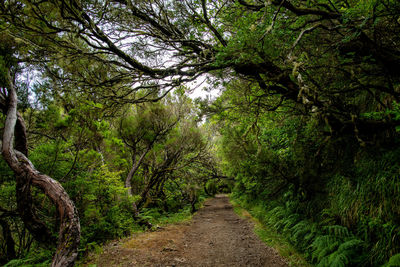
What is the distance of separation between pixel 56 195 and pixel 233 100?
582 cm

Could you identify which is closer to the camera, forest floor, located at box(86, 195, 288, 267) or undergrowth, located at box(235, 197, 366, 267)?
undergrowth, located at box(235, 197, 366, 267)

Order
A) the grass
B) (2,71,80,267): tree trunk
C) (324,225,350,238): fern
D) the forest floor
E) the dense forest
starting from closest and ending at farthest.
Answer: (2,71,80,267): tree trunk
the dense forest
(324,225,350,238): fern
the grass
the forest floor

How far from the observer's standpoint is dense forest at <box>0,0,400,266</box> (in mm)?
3254

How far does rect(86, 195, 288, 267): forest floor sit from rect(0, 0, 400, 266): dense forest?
0.70 metres

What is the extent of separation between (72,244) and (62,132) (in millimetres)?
3276

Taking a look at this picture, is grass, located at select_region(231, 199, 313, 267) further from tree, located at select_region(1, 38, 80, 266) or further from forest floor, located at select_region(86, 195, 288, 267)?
tree, located at select_region(1, 38, 80, 266)

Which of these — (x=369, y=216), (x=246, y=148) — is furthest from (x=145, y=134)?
(x=369, y=216)

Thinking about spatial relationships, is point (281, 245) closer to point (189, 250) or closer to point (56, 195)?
point (189, 250)

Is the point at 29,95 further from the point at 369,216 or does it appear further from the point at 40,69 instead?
the point at 369,216

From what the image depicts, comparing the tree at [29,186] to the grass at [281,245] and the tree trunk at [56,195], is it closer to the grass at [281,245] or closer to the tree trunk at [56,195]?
the tree trunk at [56,195]

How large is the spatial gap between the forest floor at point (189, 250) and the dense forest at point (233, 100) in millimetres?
697

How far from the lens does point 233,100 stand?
693cm

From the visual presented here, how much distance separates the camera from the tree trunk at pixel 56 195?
111 inches

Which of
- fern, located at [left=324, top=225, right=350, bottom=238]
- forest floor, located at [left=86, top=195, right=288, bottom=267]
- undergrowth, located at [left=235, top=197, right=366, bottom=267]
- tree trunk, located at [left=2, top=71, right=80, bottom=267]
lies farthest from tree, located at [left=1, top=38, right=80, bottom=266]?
fern, located at [left=324, top=225, right=350, bottom=238]
